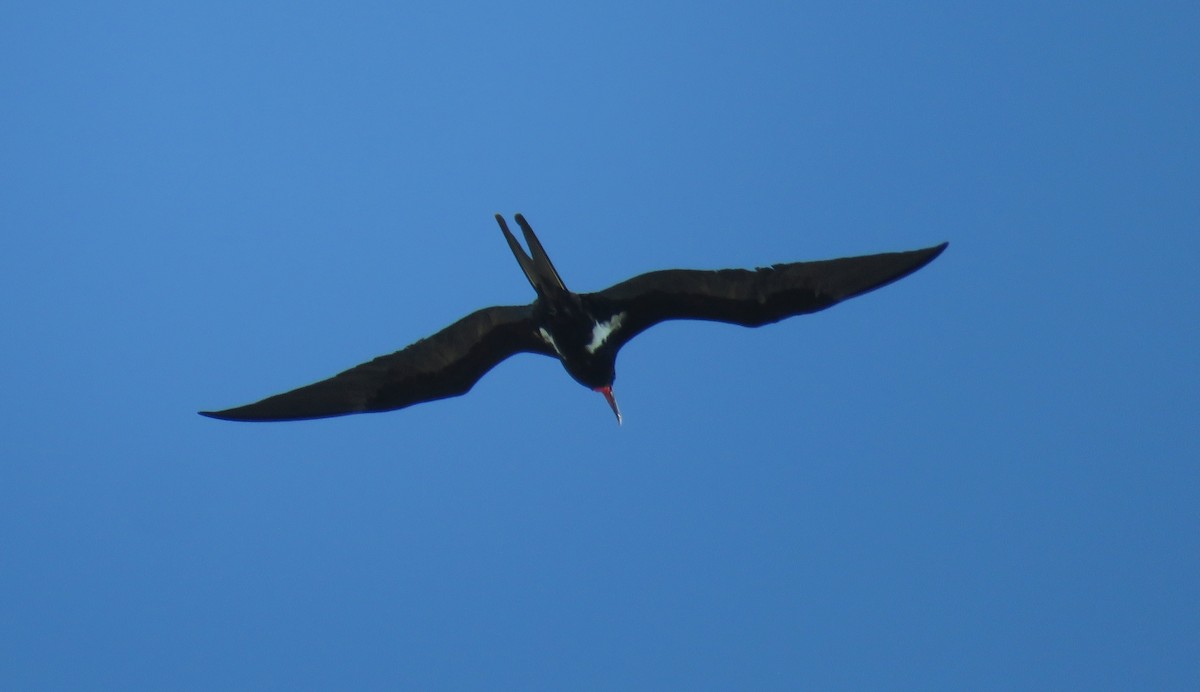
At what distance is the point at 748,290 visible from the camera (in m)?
9.09

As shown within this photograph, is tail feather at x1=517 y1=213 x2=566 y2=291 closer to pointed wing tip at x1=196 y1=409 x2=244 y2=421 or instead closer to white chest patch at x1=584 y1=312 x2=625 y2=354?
white chest patch at x1=584 y1=312 x2=625 y2=354

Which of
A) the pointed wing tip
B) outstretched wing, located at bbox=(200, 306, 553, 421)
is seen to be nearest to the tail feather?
outstretched wing, located at bbox=(200, 306, 553, 421)

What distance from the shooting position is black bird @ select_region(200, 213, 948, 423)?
8.99m

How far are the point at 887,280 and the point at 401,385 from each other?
11.3ft

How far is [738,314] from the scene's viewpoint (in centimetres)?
920

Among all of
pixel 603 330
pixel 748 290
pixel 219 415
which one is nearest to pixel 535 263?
pixel 603 330

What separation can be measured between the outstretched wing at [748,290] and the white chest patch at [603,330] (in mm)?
77

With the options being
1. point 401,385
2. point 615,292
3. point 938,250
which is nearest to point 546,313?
point 615,292

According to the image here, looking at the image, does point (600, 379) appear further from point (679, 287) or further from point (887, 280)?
point (887, 280)

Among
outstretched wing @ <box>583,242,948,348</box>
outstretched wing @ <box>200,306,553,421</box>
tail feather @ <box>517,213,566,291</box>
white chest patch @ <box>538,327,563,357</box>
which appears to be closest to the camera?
tail feather @ <box>517,213,566,291</box>

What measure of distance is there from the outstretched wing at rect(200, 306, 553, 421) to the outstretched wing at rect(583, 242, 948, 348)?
62cm

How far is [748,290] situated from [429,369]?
2305mm

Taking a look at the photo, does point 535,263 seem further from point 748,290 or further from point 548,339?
point 748,290

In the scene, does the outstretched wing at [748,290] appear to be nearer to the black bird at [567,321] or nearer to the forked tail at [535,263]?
the black bird at [567,321]
